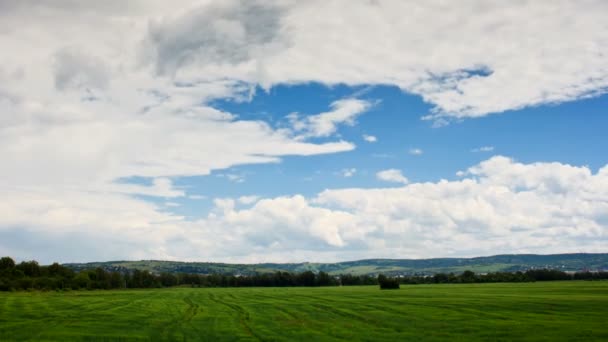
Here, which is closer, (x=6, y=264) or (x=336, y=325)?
(x=336, y=325)

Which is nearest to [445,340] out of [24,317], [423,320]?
[423,320]

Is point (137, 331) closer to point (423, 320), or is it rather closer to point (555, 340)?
point (423, 320)

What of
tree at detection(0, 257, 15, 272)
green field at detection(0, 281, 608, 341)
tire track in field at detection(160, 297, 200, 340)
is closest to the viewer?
green field at detection(0, 281, 608, 341)

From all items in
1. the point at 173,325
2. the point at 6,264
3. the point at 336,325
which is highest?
the point at 6,264

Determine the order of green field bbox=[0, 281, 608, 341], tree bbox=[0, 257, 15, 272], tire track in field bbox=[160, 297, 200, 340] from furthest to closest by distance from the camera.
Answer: tree bbox=[0, 257, 15, 272], tire track in field bbox=[160, 297, 200, 340], green field bbox=[0, 281, 608, 341]

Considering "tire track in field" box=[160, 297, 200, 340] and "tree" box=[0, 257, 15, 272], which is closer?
"tire track in field" box=[160, 297, 200, 340]

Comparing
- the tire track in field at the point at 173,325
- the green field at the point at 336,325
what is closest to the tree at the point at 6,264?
the green field at the point at 336,325

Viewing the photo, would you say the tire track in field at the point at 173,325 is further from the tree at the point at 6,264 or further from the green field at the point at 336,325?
the tree at the point at 6,264

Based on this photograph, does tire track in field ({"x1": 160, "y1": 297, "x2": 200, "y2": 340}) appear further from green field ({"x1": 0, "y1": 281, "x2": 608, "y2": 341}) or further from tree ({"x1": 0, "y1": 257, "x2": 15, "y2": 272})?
tree ({"x1": 0, "y1": 257, "x2": 15, "y2": 272})

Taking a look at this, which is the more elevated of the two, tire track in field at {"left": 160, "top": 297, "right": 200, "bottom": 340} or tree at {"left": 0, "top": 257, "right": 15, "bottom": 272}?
tree at {"left": 0, "top": 257, "right": 15, "bottom": 272}

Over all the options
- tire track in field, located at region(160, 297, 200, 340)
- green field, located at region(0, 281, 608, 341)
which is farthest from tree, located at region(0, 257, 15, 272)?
tire track in field, located at region(160, 297, 200, 340)

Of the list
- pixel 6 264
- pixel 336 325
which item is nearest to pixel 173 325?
pixel 336 325

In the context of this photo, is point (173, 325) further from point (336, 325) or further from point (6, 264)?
point (6, 264)

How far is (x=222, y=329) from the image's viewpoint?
47.7 meters
